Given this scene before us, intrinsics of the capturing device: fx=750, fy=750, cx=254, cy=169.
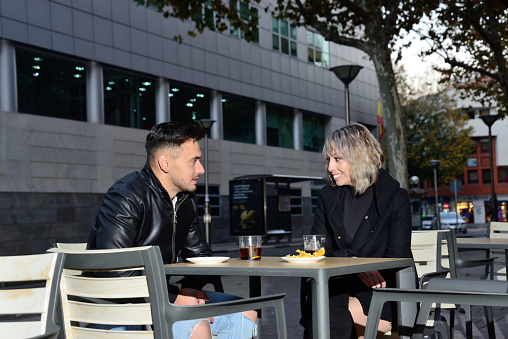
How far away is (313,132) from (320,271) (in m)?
38.0

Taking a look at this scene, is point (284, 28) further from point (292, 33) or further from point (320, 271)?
point (320, 271)

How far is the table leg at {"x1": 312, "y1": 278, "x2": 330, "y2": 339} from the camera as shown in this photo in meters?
3.24

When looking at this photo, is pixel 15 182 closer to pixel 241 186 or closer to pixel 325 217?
pixel 241 186

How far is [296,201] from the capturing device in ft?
130

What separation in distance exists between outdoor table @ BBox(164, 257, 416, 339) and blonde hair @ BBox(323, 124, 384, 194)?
0.76 meters

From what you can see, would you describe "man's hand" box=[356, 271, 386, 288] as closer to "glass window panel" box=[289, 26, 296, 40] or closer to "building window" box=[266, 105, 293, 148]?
"building window" box=[266, 105, 293, 148]

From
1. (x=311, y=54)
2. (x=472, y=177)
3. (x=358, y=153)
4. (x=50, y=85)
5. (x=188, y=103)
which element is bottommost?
(x=358, y=153)

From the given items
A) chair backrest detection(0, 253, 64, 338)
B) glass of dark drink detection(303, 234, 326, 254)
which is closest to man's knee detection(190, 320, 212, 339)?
glass of dark drink detection(303, 234, 326, 254)

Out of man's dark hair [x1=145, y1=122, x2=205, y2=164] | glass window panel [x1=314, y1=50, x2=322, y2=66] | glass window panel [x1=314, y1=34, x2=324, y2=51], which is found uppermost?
glass window panel [x1=314, y1=34, x2=324, y2=51]

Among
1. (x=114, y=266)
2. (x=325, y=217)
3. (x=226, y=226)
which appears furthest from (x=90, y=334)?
(x=226, y=226)

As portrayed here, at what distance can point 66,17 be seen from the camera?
2512 cm

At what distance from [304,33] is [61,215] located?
2018 cm

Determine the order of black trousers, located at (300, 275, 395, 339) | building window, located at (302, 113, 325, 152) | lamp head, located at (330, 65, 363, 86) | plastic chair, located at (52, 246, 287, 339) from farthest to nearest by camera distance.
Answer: building window, located at (302, 113, 325, 152) < lamp head, located at (330, 65, 363, 86) < black trousers, located at (300, 275, 395, 339) < plastic chair, located at (52, 246, 287, 339)

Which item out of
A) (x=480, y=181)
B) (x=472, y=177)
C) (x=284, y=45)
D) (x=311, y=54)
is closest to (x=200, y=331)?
(x=284, y=45)
